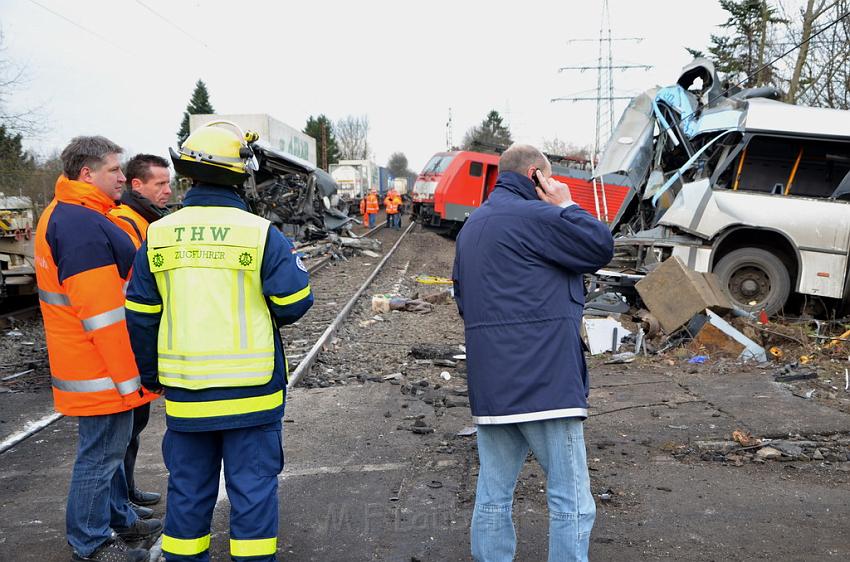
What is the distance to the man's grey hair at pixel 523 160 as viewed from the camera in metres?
2.85

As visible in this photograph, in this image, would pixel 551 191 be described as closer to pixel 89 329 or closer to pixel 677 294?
pixel 89 329

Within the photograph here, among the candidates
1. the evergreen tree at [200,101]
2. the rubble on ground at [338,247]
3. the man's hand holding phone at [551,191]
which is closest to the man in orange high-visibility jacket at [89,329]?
the man's hand holding phone at [551,191]

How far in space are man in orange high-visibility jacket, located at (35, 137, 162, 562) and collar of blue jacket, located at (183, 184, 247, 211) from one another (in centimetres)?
73

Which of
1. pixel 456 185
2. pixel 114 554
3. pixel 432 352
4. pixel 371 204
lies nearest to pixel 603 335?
pixel 432 352

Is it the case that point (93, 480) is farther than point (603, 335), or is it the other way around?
point (603, 335)

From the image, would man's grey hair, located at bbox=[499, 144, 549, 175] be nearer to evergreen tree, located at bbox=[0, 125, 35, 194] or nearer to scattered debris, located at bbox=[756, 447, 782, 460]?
scattered debris, located at bbox=[756, 447, 782, 460]

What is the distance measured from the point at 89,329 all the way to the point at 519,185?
6.63 ft

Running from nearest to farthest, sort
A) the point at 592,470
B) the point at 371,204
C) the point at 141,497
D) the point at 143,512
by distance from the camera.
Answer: the point at 143,512
the point at 141,497
the point at 592,470
the point at 371,204

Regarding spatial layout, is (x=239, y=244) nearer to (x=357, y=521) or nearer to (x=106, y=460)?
(x=106, y=460)

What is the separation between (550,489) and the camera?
269cm

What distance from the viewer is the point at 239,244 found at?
259 cm

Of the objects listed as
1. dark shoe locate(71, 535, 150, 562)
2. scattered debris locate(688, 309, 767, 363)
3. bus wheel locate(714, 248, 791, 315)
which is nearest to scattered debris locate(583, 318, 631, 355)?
scattered debris locate(688, 309, 767, 363)

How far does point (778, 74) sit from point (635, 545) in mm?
24713

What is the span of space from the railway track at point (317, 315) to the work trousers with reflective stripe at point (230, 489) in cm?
310
